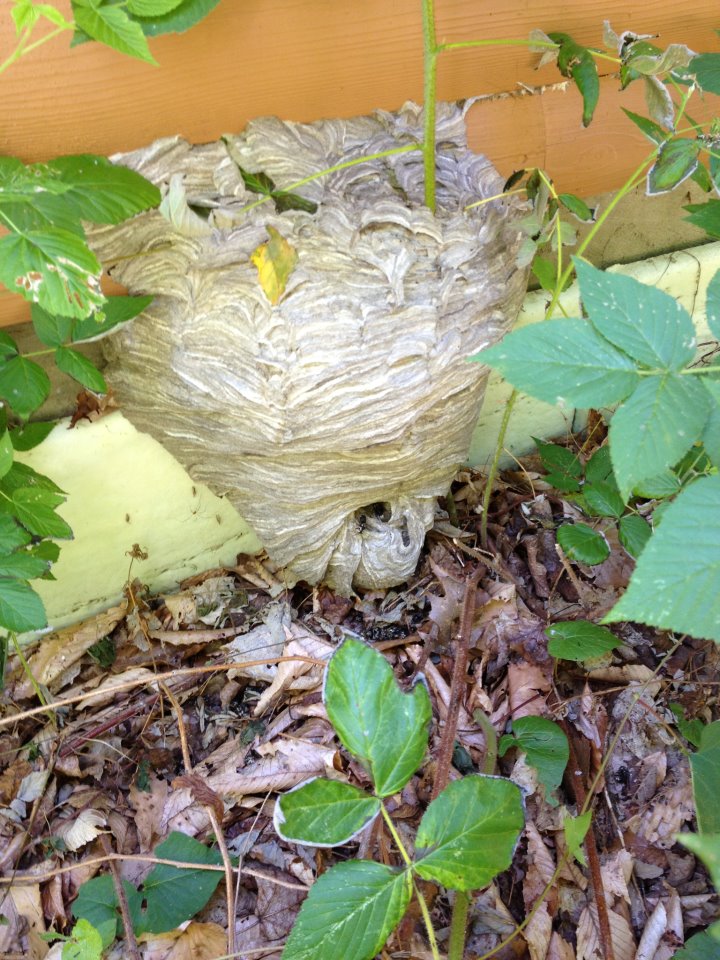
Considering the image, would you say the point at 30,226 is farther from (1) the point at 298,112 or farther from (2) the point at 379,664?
(2) the point at 379,664

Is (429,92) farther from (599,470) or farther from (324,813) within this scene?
(324,813)

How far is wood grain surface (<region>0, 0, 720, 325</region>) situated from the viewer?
1.36 m

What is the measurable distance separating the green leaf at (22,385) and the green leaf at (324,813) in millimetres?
887

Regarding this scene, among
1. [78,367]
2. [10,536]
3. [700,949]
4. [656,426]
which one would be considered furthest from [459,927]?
[78,367]

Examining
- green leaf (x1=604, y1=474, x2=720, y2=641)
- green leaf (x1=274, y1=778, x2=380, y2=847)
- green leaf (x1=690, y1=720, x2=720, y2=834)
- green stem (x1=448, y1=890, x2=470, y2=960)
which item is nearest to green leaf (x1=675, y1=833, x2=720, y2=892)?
green leaf (x1=604, y1=474, x2=720, y2=641)

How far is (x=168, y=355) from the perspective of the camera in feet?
4.97

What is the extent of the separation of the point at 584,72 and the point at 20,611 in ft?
4.71

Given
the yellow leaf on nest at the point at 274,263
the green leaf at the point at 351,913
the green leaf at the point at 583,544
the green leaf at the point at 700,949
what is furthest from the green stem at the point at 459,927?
the yellow leaf on nest at the point at 274,263

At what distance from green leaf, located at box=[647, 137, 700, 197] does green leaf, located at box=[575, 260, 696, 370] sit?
1.75 ft

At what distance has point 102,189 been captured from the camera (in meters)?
1.21

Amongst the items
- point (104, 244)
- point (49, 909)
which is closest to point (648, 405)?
point (104, 244)

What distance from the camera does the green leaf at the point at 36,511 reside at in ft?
4.71

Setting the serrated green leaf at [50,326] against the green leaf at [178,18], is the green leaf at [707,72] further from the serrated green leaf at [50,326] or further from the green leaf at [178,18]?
the serrated green leaf at [50,326]

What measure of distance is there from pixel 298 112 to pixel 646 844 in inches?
63.7
